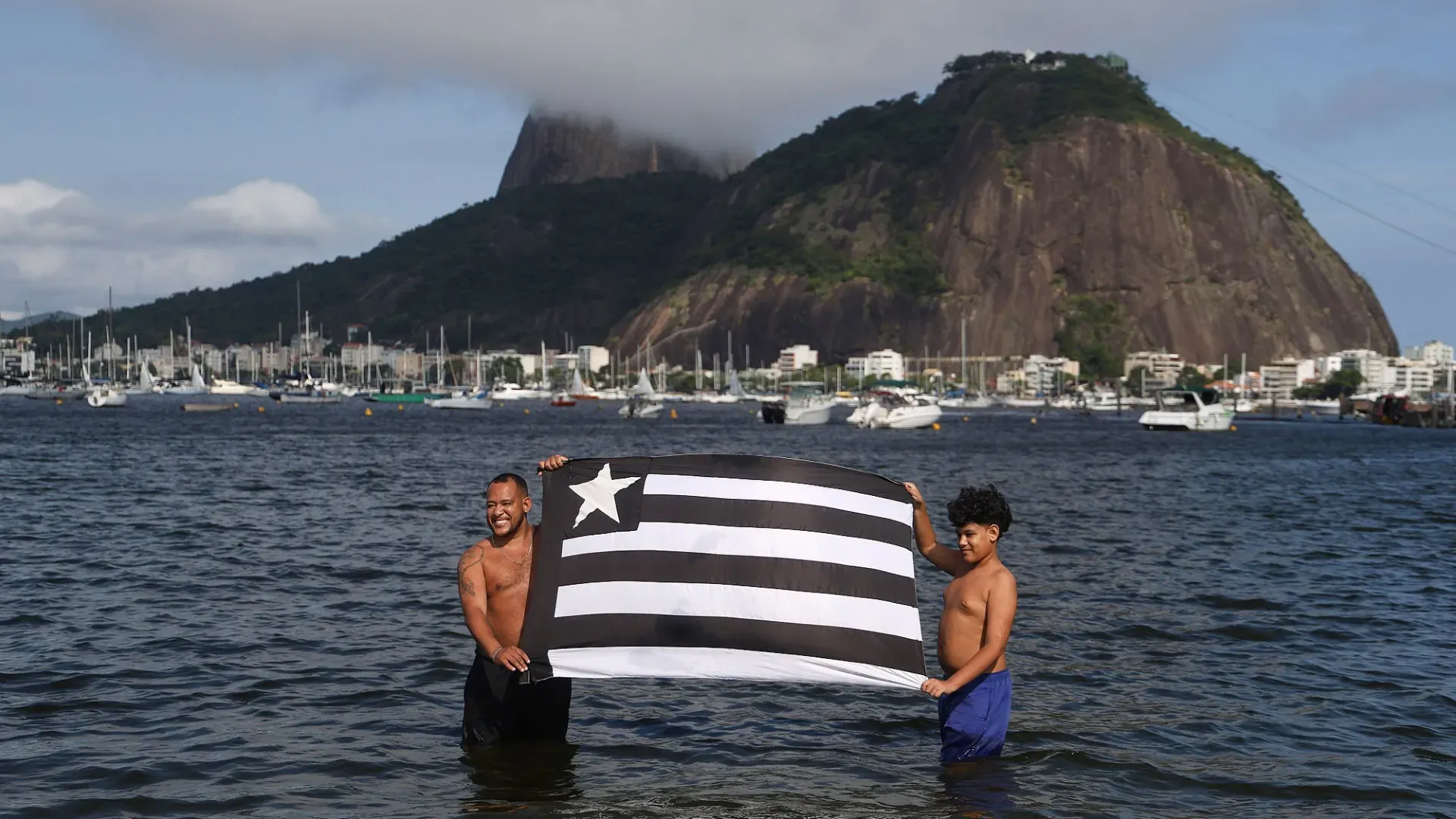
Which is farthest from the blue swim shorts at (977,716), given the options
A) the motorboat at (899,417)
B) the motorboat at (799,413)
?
the motorboat at (799,413)


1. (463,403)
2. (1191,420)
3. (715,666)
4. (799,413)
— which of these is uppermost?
(715,666)

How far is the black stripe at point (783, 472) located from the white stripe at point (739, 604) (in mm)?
760

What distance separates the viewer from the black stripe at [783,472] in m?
9.70

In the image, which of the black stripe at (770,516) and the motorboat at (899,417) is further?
the motorboat at (899,417)

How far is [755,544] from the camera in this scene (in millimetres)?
9656

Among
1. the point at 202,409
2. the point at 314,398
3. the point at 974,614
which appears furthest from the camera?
the point at 314,398

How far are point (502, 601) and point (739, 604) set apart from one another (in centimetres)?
172

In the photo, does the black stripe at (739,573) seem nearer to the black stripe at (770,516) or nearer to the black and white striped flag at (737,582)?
the black and white striped flag at (737,582)

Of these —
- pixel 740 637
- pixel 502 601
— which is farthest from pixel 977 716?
pixel 502 601

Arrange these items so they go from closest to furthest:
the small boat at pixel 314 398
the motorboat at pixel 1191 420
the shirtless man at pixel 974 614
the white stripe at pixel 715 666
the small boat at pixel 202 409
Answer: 1. the shirtless man at pixel 974 614
2. the white stripe at pixel 715 666
3. the motorboat at pixel 1191 420
4. the small boat at pixel 202 409
5. the small boat at pixel 314 398

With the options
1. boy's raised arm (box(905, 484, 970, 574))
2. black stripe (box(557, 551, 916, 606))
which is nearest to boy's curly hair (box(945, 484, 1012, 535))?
boy's raised arm (box(905, 484, 970, 574))

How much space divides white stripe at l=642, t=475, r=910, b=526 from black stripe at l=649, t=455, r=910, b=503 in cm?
3

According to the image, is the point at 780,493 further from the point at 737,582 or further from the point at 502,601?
the point at 502,601

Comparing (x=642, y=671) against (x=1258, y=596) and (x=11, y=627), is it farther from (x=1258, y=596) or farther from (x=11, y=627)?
(x=1258, y=596)
